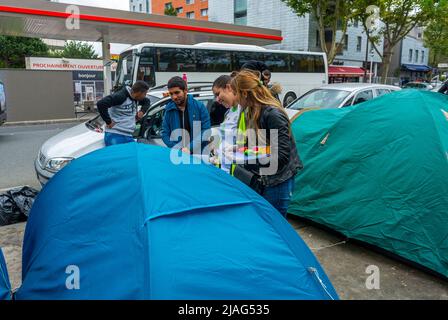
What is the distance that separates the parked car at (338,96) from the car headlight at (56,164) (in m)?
5.31

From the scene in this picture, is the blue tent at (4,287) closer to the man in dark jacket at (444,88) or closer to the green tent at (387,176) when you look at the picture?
the green tent at (387,176)

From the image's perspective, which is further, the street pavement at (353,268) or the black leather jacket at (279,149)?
the street pavement at (353,268)

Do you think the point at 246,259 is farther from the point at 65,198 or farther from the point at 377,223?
the point at 377,223

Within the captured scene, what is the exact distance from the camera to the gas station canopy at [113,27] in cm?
1656

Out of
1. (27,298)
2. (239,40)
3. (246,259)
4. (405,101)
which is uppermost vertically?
(239,40)

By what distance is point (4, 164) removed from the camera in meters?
7.76

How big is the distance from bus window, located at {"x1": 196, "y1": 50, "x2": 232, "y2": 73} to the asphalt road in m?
6.44

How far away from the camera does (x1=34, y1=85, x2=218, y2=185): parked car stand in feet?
16.2

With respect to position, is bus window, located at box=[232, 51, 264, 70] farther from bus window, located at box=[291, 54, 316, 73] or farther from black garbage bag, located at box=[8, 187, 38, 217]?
black garbage bag, located at box=[8, 187, 38, 217]

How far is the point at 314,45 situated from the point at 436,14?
39.9ft

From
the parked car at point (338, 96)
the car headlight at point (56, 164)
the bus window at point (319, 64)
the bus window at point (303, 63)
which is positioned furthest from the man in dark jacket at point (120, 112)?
the bus window at point (319, 64)

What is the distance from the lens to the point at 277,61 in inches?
713
